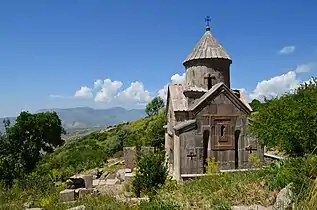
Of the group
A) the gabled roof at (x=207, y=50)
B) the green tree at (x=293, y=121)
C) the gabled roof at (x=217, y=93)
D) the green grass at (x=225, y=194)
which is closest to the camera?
the green grass at (x=225, y=194)

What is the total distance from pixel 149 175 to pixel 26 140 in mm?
26899

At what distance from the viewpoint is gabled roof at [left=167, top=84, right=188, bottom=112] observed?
16438mm

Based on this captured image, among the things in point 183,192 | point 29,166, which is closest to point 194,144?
point 183,192

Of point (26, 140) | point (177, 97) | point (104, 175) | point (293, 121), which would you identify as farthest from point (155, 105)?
point (293, 121)

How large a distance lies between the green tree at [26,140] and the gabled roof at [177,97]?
19144 mm

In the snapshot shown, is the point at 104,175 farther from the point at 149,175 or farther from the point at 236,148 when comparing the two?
the point at 149,175

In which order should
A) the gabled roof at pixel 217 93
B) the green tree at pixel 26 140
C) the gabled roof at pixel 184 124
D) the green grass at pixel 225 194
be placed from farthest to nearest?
1. the green tree at pixel 26 140
2. the gabled roof at pixel 217 93
3. the gabled roof at pixel 184 124
4. the green grass at pixel 225 194

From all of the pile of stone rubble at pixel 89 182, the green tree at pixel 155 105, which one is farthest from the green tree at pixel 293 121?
the green tree at pixel 155 105

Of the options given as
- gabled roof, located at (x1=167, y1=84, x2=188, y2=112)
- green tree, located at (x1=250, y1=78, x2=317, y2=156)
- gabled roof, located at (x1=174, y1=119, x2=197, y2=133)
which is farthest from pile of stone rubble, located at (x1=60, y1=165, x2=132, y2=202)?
green tree, located at (x1=250, y1=78, x2=317, y2=156)

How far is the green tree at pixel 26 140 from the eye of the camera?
33697 millimetres

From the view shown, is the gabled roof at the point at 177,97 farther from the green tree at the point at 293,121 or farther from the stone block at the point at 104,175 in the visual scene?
the stone block at the point at 104,175

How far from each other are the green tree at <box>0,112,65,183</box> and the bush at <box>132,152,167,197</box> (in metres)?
21.0

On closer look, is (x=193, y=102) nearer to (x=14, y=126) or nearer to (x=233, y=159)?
(x=233, y=159)

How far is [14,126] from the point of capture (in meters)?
35.6
